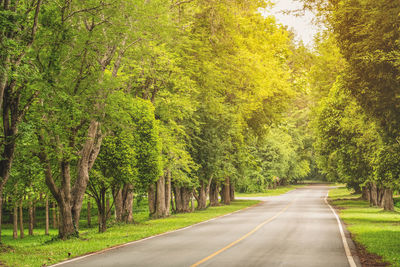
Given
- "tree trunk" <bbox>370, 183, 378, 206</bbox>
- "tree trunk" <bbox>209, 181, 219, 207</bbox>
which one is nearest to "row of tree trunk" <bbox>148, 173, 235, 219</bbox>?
"tree trunk" <bbox>209, 181, 219, 207</bbox>

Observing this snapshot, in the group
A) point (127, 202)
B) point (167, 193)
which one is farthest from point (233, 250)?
point (167, 193)

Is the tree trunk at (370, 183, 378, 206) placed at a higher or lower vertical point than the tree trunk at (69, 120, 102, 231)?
lower

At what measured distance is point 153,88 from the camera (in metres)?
27.9

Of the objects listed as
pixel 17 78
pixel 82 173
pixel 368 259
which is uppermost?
pixel 17 78

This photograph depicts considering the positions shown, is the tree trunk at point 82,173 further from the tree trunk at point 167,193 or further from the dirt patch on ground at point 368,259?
the tree trunk at point 167,193

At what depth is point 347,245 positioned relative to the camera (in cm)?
1544

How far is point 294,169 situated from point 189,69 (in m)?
67.6

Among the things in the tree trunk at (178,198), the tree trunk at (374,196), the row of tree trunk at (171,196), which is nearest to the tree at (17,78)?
the row of tree trunk at (171,196)

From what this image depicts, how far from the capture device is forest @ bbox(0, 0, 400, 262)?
44.5 feet

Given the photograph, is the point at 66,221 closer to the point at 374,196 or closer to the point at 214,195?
the point at 214,195

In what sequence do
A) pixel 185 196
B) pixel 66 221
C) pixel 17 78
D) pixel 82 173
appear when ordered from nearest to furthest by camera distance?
pixel 17 78 < pixel 66 221 < pixel 82 173 < pixel 185 196

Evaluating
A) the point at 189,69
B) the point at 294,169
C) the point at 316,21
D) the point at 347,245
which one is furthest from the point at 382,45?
the point at 294,169

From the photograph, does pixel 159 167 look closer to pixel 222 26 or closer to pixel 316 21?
pixel 222 26

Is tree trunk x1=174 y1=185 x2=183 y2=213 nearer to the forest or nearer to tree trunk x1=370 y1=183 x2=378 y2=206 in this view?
the forest
